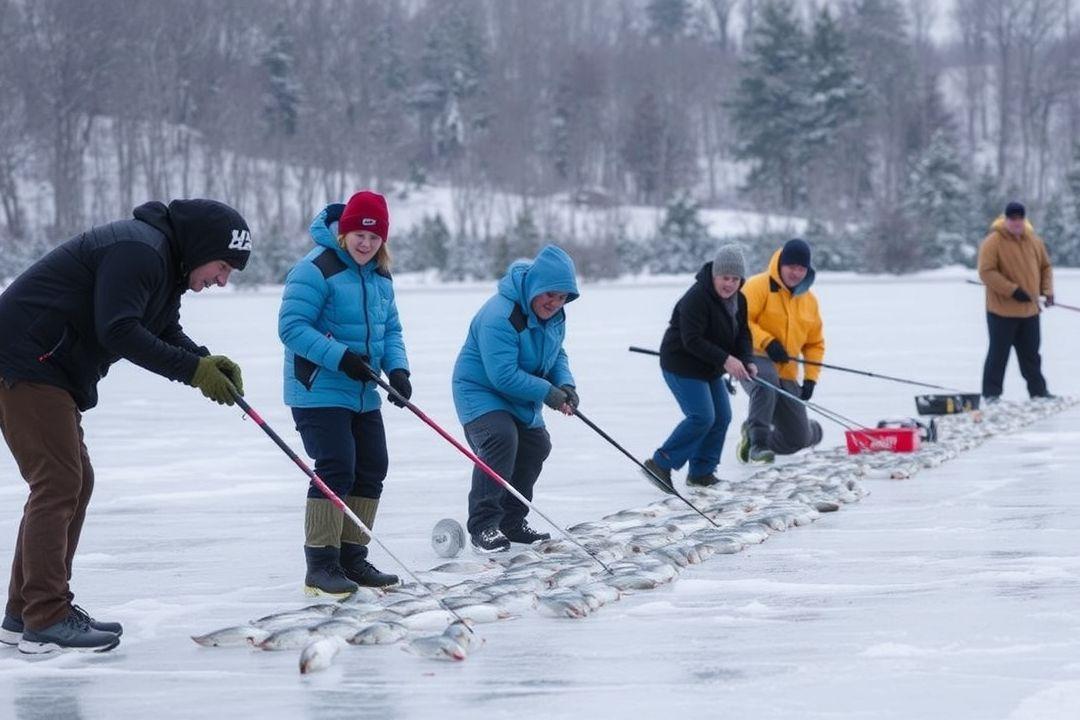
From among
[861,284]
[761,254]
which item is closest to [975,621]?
[861,284]

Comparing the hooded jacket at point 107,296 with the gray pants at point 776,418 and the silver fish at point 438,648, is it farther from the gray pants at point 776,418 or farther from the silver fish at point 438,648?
the gray pants at point 776,418

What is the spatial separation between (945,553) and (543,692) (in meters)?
2.72

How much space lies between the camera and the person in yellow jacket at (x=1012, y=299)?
539 inches

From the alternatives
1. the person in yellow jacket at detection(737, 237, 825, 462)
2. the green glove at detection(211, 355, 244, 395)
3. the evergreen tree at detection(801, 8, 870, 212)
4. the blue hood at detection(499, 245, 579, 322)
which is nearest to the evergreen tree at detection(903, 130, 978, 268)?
the evergreen tree at detection(801, 8, 870, 212)

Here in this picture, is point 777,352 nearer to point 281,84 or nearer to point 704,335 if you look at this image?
point 704,335

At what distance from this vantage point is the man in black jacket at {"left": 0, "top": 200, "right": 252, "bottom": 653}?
203 inches

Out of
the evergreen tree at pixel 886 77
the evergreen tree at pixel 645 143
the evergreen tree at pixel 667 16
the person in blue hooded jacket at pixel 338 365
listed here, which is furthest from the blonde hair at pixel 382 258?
the evergreen tree at pixel 667 16

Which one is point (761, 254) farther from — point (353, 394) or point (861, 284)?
point (353, 394)

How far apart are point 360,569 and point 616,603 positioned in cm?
112

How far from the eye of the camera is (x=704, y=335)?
945 cm

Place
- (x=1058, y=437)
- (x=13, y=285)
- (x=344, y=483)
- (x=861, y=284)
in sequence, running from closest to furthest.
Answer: (x=13, y=285) < (x=344, y=483) < (x=1058, y=437) < (x=861, y=284)

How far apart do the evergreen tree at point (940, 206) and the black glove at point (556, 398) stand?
44.0m

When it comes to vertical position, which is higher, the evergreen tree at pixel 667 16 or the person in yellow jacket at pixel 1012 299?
the evergreen tree at pixel 667 16

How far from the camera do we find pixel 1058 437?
11219 millimetres
